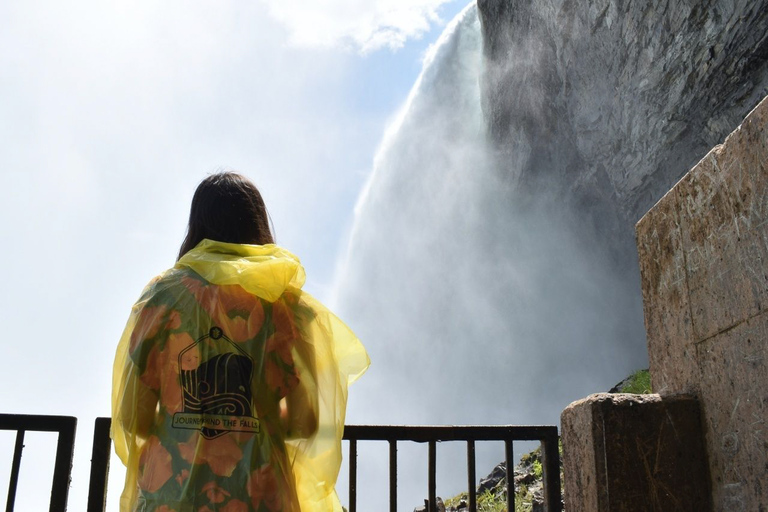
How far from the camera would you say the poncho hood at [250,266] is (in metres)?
1.89

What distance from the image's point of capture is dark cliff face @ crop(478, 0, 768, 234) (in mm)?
12719

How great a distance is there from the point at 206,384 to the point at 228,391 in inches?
2.5

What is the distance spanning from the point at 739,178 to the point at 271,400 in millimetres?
1558

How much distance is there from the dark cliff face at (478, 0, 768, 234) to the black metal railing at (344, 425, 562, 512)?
10866 mm

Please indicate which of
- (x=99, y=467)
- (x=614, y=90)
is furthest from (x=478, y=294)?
(x=99, y=467)

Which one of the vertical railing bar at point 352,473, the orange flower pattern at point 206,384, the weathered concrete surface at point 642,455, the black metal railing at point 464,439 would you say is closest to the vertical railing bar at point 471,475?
the black metal railing at point 464,439

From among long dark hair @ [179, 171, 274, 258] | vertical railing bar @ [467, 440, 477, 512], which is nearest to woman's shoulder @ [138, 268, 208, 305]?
long dark hair @ [179, 171, 274, 258]

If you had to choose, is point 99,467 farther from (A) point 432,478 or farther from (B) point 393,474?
(A) point 432,478

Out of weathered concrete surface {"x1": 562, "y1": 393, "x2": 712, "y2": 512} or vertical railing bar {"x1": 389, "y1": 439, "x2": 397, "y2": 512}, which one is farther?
vertical railing bar {"x1": 389, "y1": 439, "x2": 397, "y2": 512}

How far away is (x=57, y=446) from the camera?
277 centimetres

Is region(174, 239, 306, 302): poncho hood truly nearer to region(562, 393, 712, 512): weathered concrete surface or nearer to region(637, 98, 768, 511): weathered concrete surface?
region(562, 393, 712, 512): weathered concrete surface

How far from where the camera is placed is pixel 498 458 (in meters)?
25.6

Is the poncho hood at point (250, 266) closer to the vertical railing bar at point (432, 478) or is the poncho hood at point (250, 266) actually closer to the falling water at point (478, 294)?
the vertical railing bar at point (432, 478)

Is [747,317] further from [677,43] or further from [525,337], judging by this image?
[525,337]
